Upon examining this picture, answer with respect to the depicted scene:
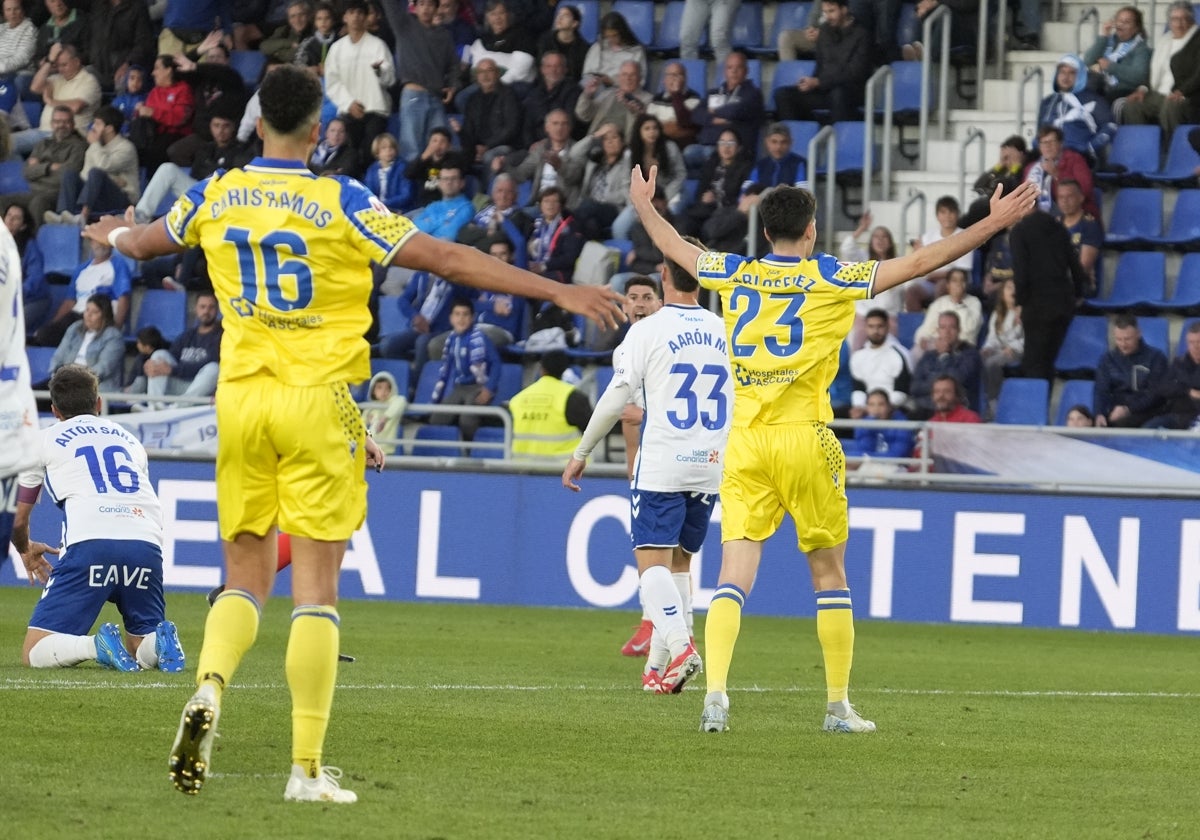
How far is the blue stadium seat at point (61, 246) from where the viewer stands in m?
21.5

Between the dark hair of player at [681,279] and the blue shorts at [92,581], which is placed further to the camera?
the dark hair of player at [681,279]

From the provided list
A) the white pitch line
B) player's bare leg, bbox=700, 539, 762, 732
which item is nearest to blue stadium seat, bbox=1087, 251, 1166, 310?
the white pitch line

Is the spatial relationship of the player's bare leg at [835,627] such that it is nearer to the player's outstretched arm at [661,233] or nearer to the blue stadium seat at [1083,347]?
the player's outstretched arm at [661,233]

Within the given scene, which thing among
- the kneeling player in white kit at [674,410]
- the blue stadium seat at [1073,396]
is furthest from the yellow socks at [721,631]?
the blue stadium seat at [1073,396]

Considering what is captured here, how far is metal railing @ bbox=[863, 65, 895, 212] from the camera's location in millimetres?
19906

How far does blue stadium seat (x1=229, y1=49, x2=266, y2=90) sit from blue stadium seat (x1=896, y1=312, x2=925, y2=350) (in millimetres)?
8438

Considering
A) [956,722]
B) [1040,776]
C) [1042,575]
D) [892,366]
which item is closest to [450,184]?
[892,366]

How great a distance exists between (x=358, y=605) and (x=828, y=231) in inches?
267

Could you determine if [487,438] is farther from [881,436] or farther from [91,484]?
[91,484]

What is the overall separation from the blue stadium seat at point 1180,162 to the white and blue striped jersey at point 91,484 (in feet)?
40.0

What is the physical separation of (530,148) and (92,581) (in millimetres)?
11767

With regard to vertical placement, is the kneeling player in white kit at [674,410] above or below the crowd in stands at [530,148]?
below

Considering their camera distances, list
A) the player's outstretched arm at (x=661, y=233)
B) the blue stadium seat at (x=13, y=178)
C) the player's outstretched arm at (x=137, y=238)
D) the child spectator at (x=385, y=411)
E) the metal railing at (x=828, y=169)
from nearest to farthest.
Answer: the player's outstretched arm at (x=137, y=238) < the player's outstretched arm at (x=661, y=233) < the child spectator at (x=385, y=411) < the metal railing at (x=828, y=169) < the blue stadium seat at (x=13, y=178)

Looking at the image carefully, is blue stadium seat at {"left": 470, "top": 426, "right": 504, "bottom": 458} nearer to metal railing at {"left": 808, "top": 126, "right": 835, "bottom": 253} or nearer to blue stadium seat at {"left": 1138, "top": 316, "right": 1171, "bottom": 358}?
metal railing at {"left": 808, "top": 126, "right": 835, "bottom": 253}
